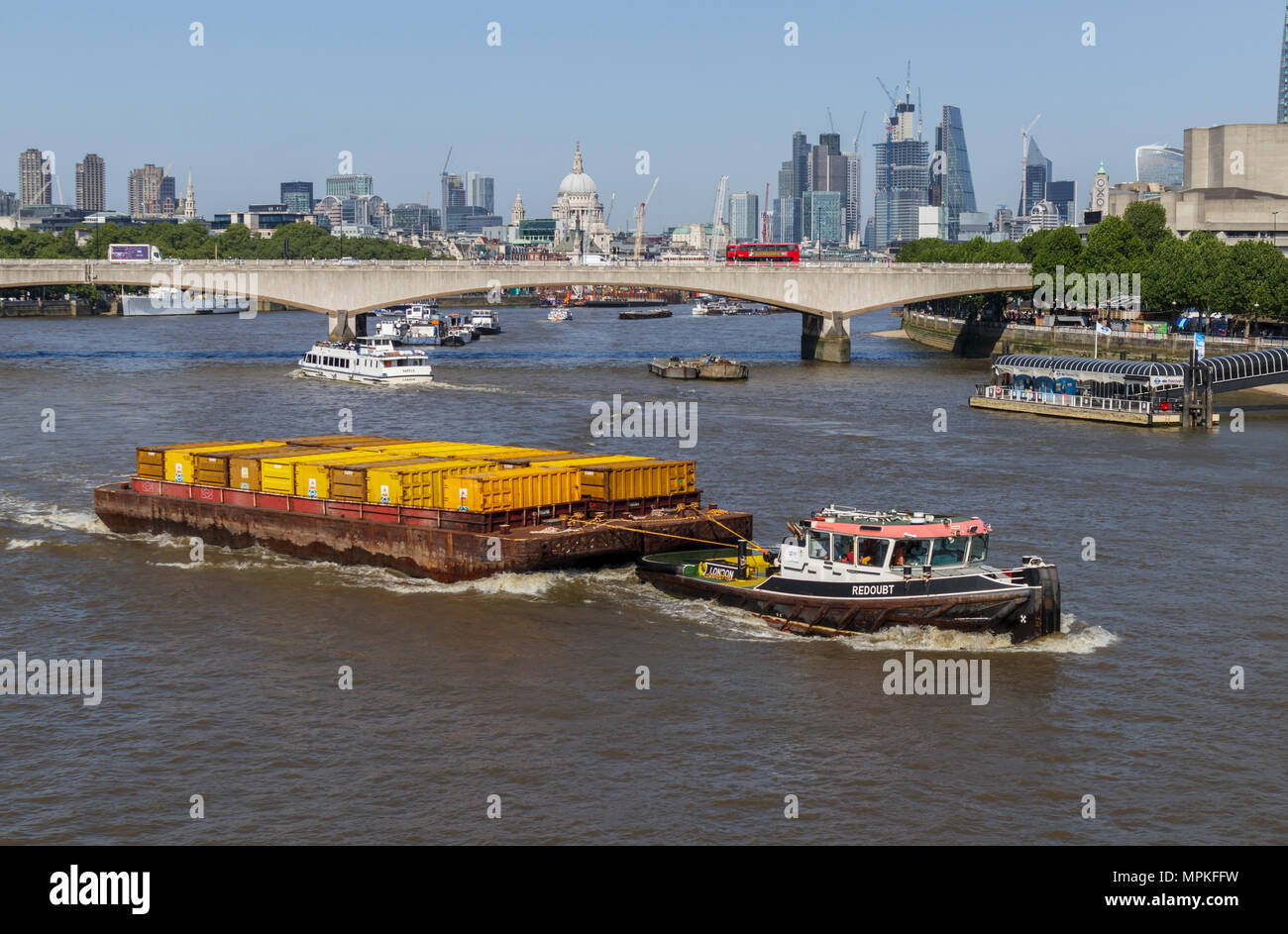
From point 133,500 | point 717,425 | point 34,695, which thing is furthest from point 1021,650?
point 717,425

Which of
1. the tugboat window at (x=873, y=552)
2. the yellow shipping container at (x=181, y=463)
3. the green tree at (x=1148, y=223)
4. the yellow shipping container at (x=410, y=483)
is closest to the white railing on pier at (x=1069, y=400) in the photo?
the yellow shipping container at (x=410, y=483)

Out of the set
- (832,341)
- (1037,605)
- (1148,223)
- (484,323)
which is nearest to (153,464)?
(1037,605)

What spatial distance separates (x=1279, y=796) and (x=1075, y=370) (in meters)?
58.5

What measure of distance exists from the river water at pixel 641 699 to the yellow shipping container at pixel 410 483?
196 centimetres

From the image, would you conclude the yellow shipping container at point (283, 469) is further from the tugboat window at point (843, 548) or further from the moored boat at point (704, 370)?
the moored boat at point (704, 370)

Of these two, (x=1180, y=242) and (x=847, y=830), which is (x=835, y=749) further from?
(x=1180, y=242)

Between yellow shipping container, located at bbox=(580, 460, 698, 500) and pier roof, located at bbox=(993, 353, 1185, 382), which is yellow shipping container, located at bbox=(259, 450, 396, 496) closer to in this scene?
yellow shipping container, located at bbox=(580, 460, 698, 500)

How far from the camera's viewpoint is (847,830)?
2348 cm

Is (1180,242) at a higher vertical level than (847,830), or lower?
higher

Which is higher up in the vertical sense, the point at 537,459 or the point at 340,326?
the point at 340,326

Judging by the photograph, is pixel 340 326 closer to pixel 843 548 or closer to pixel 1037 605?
pixel 843 548

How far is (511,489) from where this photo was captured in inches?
1522

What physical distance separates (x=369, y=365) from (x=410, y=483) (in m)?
56.1

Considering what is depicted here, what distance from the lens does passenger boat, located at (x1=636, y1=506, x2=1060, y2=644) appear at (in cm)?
3231
